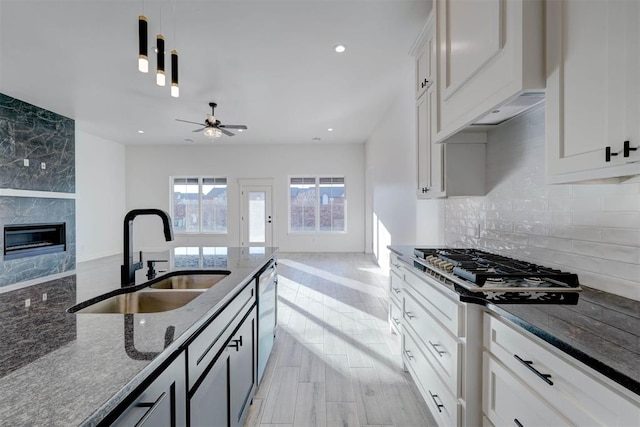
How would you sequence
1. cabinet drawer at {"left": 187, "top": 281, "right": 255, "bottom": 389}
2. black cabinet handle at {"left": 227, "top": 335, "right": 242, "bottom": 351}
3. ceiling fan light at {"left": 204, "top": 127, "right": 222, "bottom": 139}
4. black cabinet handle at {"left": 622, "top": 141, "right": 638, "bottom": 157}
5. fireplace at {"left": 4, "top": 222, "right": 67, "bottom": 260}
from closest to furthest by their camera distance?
black cabinet handle at {"left": 622, "top": 141, "right": 638, "bottom": 157}
cabinet drawer at {"left": 187, "top": 281, "right": 255, "bottom": 389}
black cabinet handle at {"left": 227, "top": 335, "right": 242, "bottom": 351}
ceiling fan light at {"left": 204, "top": 127, "right": 222, "bottom": 139}
fireplace at {"left": 4, "top": 222, "right": 67, "bottom": 260}

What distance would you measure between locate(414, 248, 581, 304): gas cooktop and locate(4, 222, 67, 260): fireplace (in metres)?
6.50

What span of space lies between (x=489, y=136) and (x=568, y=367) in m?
1.74

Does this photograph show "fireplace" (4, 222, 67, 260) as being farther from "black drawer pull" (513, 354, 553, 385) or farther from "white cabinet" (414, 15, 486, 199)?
"black drawer pull" (513, 354, 553, 385)

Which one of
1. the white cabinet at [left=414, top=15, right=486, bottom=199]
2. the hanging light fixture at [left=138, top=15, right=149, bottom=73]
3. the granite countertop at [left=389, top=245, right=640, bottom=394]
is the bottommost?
the granite countertop at [left=389, top=245, right=640, bottom=394]

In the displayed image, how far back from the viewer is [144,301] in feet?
4.50

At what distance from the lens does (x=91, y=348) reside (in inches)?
27.9

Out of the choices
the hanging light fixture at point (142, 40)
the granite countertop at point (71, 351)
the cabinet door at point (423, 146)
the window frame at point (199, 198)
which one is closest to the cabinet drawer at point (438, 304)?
the cabinet door at point (423, 146)

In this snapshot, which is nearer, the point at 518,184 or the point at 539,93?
the point at 539,93

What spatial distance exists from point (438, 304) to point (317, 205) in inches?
259

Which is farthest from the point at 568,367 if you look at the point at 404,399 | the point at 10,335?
the point at 10,335

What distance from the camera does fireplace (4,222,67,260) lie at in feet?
15.3

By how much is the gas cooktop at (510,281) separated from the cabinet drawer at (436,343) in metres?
0.26

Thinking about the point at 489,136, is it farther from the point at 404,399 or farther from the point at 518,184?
the point at 404,399

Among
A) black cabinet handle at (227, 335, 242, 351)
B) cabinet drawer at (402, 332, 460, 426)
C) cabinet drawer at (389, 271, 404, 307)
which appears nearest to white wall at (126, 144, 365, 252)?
cabinet drawer at (389, 271, 404, 307)
